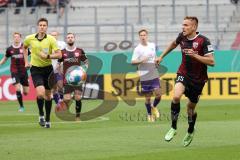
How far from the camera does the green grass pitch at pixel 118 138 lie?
42.5ft

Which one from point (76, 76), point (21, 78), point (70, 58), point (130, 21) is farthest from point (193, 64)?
point (130, 21)

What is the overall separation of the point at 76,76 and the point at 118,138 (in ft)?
21.1

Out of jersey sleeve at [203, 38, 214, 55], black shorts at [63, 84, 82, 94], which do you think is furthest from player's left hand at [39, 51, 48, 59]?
jersey sleeve at [203, 38, 214, 55]

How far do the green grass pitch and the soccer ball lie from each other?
1.14 metres

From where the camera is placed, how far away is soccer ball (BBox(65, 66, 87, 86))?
73.0 ft

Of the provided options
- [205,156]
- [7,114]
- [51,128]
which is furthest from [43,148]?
[7,114]

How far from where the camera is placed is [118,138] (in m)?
16.1

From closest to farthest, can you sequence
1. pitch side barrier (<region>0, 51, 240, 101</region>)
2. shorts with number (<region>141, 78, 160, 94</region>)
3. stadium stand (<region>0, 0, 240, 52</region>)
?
shorts with number (<region>141, 78, 160, 94</region>) → pitch side barrier (<region>0, 51, 240, 101</region>) → stadium stand (<region>0, 0, 240, 52</region>)

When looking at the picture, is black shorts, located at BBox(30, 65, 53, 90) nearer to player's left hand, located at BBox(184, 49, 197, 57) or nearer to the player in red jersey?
the player in red jersey

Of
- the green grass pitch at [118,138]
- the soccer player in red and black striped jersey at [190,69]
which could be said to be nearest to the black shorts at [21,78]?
the green grass pitch at [118,138]

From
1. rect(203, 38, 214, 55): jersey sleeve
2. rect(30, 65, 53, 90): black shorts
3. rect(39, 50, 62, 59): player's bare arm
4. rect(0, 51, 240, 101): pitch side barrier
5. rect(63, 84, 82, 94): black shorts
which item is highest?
rect(203, 38, 214, 55): jersey sleeve

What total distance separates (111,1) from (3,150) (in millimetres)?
27114

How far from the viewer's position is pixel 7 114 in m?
25.5

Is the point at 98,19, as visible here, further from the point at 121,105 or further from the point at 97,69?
the point at 121,105
